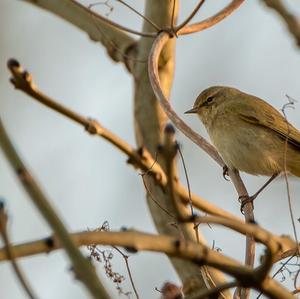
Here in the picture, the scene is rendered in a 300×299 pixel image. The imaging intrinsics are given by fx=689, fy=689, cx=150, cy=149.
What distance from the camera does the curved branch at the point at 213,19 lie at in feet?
14.3

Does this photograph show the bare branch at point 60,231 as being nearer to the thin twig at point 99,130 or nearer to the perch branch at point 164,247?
the perch branch at point 164,247

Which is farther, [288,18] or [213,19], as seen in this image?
[213,19]

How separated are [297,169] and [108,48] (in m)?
1.81

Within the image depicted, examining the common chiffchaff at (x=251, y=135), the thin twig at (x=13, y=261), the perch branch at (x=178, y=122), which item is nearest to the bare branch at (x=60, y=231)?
the thin twig at (x=13, y=261)

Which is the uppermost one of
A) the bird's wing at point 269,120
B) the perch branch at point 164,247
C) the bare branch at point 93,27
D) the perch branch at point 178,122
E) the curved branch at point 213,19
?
the bare branch at point 93,27

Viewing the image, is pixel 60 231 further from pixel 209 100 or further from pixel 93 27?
pixel 209 100

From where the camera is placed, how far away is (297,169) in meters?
5.60

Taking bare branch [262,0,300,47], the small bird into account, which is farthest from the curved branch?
bare branch [262,0,300,47]

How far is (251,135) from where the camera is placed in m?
5.79

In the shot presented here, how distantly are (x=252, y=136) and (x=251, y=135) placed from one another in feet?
0.04

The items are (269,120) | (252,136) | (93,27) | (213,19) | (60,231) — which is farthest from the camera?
(269,120)

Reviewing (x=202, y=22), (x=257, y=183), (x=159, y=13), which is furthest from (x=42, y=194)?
(x=257, y=183)

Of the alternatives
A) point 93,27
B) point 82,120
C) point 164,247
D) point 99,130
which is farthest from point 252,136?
point 164,247

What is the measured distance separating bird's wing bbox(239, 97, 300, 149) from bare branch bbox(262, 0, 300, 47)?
4.15m
